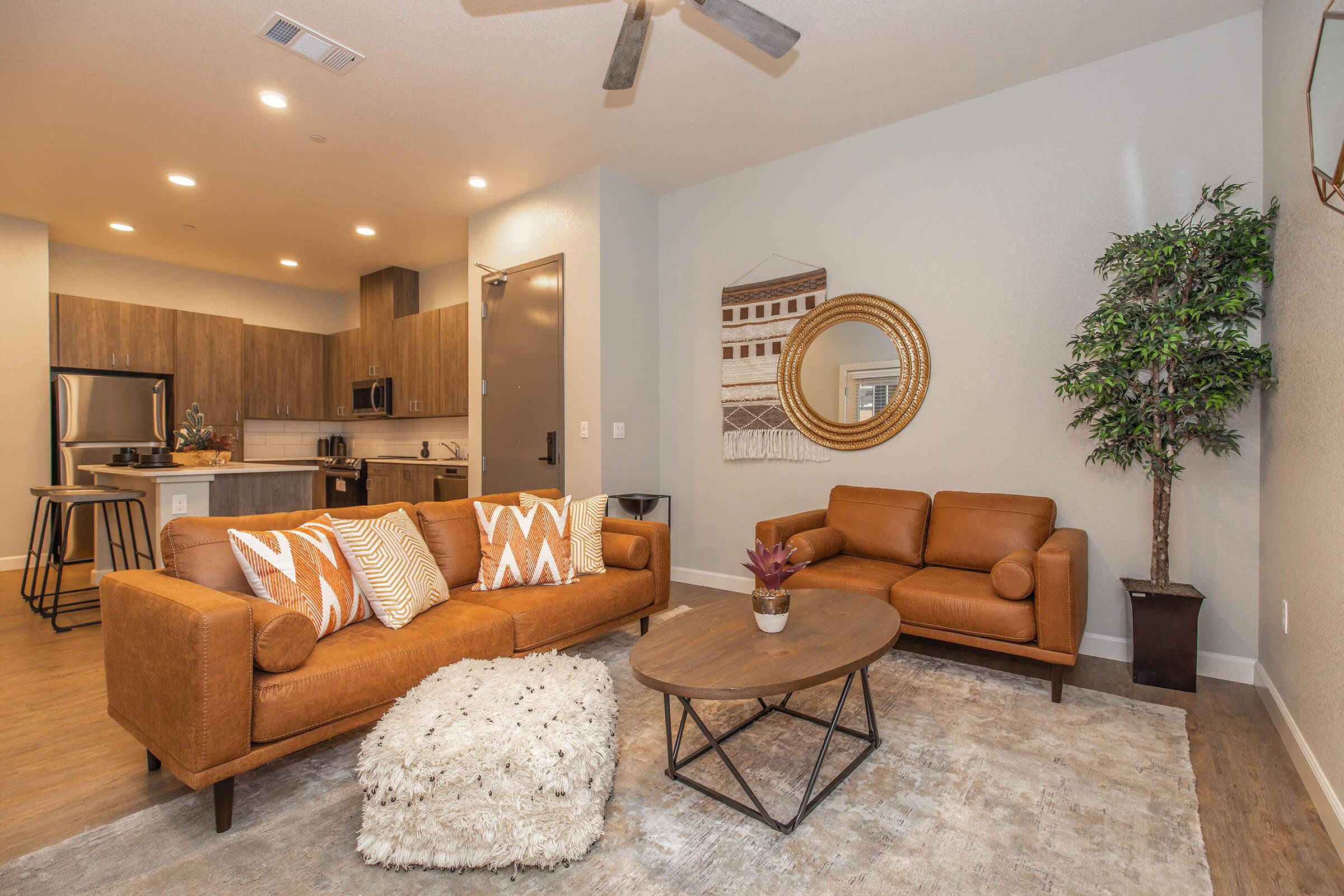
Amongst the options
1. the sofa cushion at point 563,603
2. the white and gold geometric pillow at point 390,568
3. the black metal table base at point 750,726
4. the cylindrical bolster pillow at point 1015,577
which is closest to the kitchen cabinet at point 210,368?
the white and gold geometric pillow at point 390,568

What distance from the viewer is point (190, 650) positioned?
166 cm

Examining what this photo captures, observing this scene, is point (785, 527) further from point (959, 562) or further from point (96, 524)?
point (96, 524)

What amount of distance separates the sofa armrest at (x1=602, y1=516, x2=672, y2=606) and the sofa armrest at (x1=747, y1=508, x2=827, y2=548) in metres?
0.50

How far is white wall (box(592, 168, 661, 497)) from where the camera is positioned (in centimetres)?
440

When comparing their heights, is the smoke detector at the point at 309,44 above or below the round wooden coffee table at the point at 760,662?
above

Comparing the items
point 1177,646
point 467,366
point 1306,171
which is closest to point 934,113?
point 1306,171

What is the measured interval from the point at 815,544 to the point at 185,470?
3.96 m

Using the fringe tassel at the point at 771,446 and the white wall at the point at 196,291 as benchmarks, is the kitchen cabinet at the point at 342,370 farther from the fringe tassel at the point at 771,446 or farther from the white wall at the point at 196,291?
the fringe tassel at the point at 771,446

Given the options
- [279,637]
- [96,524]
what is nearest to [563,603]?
[279,637]

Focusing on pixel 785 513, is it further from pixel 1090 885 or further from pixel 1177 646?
pixel 1090 885

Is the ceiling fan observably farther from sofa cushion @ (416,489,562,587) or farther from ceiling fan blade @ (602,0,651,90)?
sofa cushion @ (416,489,562,587)

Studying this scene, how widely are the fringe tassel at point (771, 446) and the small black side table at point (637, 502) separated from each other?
0.61 metres

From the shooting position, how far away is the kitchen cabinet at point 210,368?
6.20 metres

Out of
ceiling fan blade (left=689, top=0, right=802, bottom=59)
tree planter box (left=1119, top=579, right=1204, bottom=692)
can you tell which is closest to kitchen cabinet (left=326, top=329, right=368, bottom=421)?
ceiling fan blade (left=689, top=0, right=802, bottom=59)
